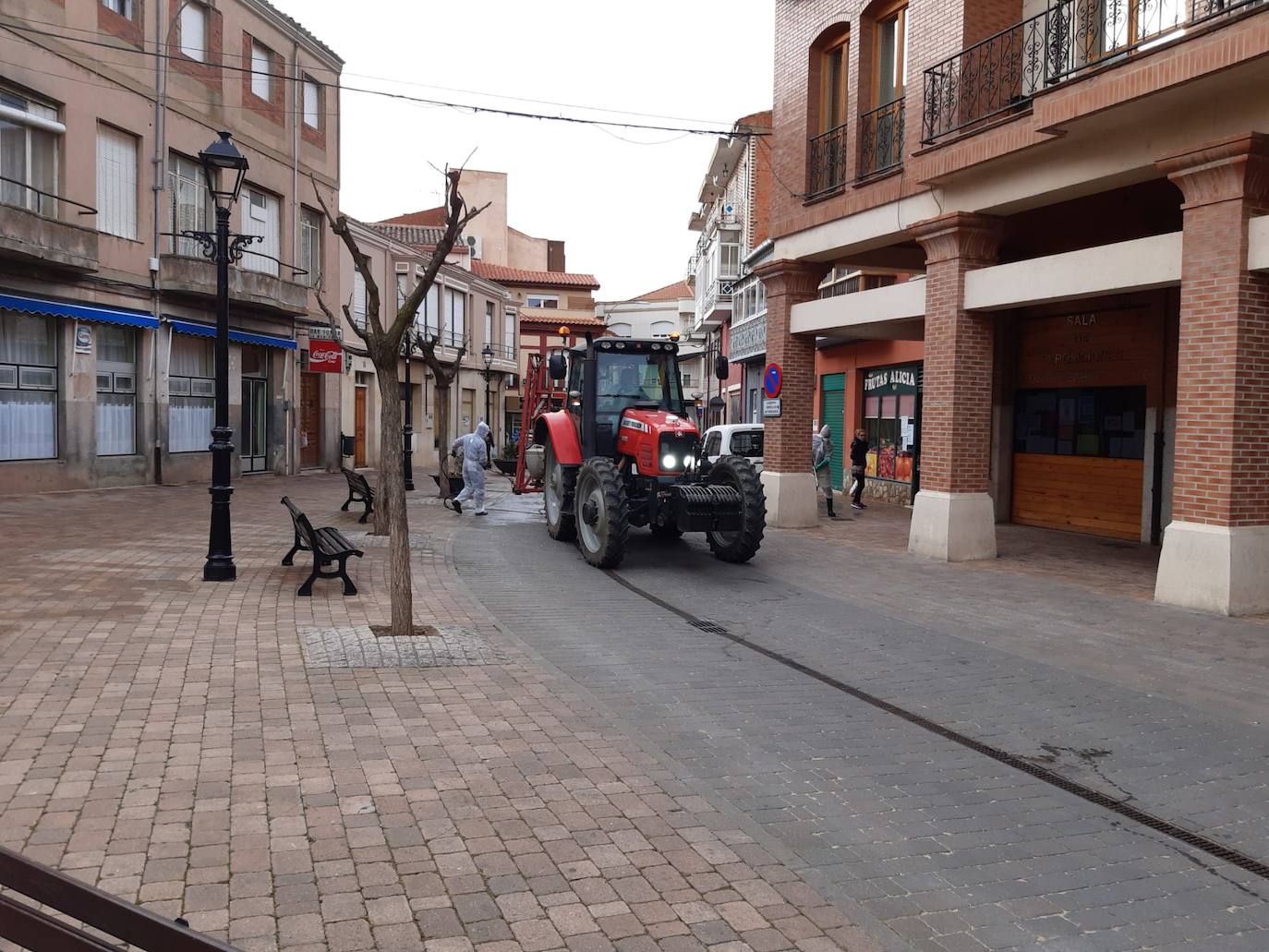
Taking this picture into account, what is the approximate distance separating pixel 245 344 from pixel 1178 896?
24.9 metres

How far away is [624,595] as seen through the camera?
10.1 metres

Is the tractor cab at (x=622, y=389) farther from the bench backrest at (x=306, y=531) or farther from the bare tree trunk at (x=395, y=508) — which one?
the bare tree trunk at (x=395, y=508)

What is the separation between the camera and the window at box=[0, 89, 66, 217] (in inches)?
683

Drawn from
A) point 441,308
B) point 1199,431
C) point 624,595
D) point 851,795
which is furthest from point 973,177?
point 441,308

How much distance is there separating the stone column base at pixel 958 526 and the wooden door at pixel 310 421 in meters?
20.0

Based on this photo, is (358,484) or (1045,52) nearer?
(1045,52)

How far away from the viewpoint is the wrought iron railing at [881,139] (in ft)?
48.6

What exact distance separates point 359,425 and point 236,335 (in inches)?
383

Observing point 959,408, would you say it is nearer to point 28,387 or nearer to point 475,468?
point 475,468

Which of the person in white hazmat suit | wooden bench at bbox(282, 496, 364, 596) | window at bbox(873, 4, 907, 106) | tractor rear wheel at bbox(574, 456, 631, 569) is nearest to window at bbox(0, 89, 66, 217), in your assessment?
the person in white hazmat suit

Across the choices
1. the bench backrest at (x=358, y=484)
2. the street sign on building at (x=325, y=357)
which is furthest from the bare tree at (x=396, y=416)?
the street sign on building at (x=325, y=357)

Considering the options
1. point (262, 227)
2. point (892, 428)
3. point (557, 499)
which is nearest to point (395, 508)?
point (557, 499)

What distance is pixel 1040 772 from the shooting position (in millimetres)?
5180

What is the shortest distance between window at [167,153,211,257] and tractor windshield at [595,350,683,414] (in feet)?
40.6
